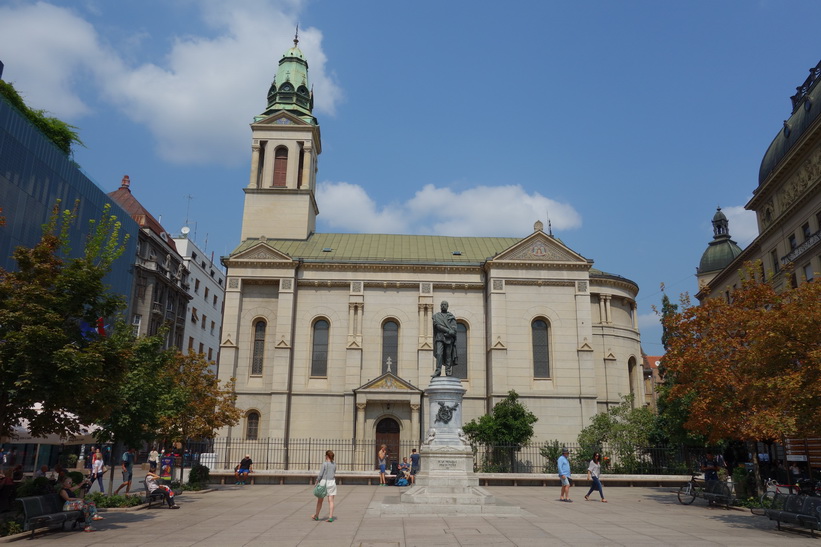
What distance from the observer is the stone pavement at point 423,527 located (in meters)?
13.1

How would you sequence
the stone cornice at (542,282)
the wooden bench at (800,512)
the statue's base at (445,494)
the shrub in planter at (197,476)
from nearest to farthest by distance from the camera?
1. the wooden bench at (800,512)
2. the statue's base at (445,494)
3. the shrub in planter at (197,476)
4. the stone cornice at (542,282)

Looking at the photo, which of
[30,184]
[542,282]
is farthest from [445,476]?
[30,184]

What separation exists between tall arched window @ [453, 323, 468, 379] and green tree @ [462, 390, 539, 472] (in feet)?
16.6

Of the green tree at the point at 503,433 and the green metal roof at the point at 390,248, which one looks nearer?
the green tree at the point at 503,433

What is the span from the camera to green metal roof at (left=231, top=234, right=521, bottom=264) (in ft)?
143

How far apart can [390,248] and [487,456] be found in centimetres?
1795

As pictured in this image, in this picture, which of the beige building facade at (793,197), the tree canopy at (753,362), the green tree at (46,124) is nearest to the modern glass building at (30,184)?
the green tree at (46,124)

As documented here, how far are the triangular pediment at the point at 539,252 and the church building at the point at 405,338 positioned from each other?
70 millimetres

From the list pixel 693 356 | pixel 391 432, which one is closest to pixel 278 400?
pixel 391 432

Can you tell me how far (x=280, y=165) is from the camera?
49344mm

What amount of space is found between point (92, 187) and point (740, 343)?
43.1 m

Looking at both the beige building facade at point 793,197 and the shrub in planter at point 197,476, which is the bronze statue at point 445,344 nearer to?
the shrub in planter at point 197,476

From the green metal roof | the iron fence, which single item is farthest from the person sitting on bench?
the green metal roof

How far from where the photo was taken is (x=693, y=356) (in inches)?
880
